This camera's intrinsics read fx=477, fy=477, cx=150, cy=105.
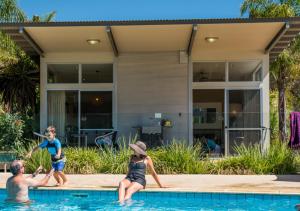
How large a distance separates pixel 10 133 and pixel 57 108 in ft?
6.57

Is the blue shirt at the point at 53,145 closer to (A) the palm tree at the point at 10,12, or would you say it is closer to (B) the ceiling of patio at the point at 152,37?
(B) the ceiling of patio at the point at 152,37

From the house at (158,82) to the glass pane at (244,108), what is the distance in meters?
0.03

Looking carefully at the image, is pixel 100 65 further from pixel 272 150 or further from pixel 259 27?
pixel 272 150

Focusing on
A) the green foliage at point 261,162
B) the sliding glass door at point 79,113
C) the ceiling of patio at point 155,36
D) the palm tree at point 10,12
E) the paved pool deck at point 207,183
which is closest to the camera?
the paved pool deck at point 207,183

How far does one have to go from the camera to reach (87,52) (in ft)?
47.2

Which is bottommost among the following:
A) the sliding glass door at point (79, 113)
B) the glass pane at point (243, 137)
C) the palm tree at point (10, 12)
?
the glass pane at point (243, 137)

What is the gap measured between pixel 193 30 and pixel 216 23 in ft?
2.13

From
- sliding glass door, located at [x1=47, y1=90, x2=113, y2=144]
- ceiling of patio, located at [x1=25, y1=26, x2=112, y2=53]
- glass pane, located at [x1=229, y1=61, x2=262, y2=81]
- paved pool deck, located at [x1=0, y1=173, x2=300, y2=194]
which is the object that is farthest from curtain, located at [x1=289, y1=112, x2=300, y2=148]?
ceiling of patio, located at [x1=25, y1=26, x2=112, y2=53]

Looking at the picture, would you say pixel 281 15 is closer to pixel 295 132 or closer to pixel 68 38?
pixel 295 132

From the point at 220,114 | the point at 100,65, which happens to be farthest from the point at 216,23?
the point at 100,65

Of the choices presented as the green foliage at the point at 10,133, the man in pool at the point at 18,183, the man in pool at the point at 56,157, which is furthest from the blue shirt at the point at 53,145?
the green foliage at the point at 10,133

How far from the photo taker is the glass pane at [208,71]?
14.2m

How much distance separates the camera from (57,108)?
14.1m

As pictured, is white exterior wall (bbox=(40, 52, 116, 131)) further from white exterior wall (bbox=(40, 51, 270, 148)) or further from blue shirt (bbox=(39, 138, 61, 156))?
blue shirt (bbox=(39, 138, 61, 156))
